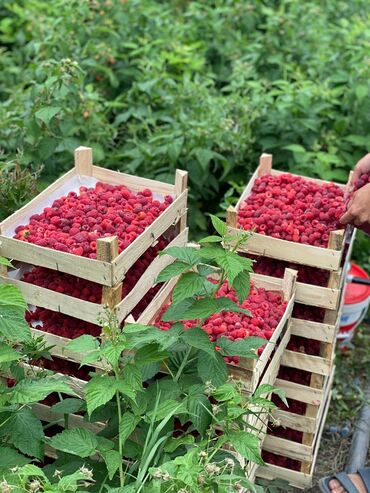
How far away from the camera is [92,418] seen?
8.46 feet

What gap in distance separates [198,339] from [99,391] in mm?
371

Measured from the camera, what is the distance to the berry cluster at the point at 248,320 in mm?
2756

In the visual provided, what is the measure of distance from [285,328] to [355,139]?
6.61 ft

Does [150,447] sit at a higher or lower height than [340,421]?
higher

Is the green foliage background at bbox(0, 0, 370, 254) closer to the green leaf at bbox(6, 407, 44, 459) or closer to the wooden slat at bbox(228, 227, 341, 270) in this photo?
the wooden slat at bbox(228, 227, 341, 270)

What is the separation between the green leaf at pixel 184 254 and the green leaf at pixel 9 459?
795 mm

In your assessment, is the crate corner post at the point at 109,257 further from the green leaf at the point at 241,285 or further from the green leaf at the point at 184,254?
the green leaf at the point at 241,285

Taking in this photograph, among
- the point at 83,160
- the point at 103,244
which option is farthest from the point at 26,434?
the point at 83,160

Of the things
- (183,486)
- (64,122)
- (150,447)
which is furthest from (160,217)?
(64,122)

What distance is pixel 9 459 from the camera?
2369 millimetres

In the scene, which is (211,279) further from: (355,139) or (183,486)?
(355,139)

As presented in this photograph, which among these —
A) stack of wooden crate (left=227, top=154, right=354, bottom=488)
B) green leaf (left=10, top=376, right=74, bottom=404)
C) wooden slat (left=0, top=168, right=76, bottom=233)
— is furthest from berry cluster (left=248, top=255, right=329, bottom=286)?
green leaf (left=10, top=376, right=74, bottom=404)

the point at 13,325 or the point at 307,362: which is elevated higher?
the point at 13,325

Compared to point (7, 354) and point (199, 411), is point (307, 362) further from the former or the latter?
point (7, 354)
